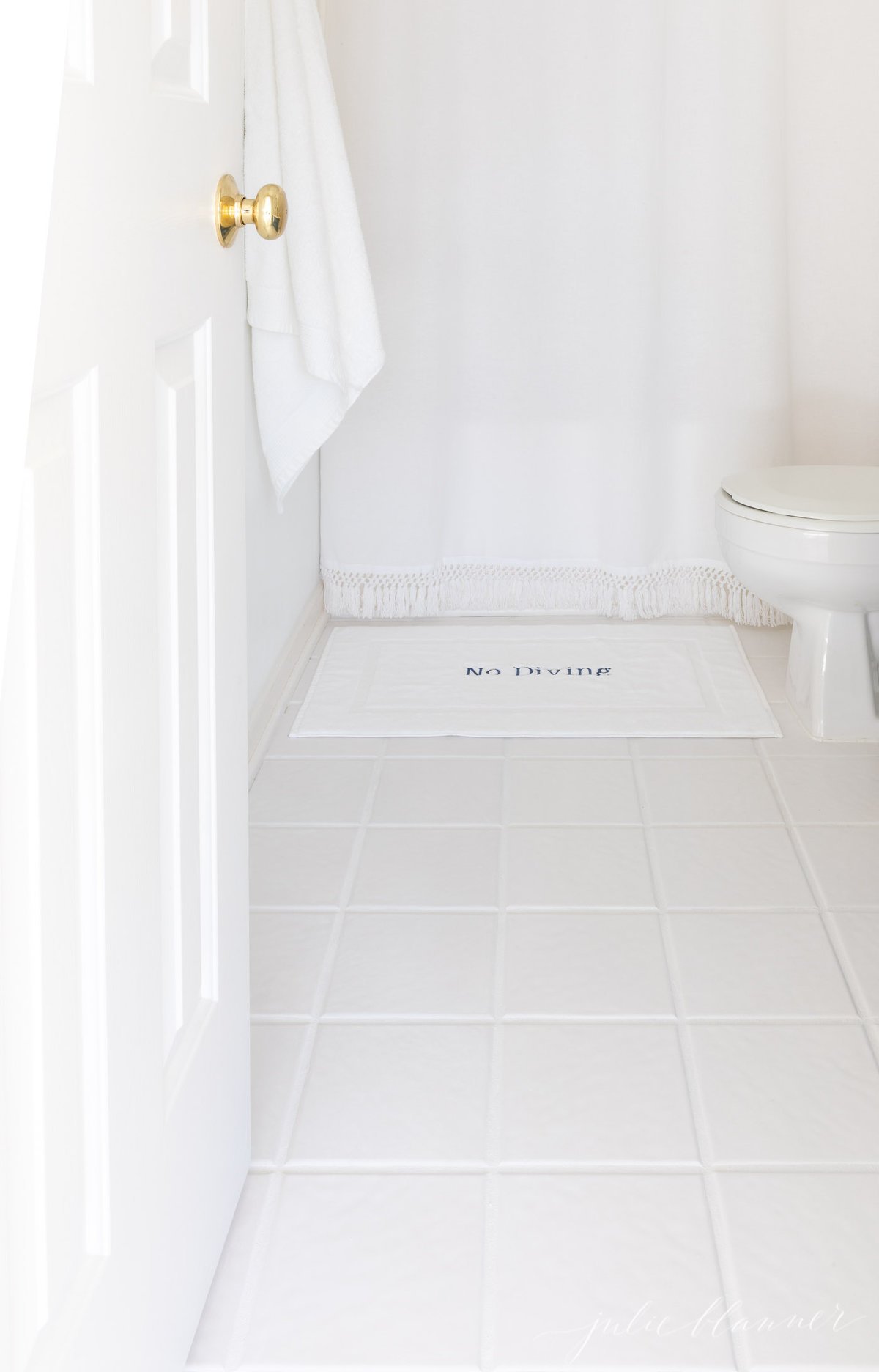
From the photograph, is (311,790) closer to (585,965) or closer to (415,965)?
(415,965)

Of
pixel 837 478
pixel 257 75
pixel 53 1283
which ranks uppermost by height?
pixel 257 75

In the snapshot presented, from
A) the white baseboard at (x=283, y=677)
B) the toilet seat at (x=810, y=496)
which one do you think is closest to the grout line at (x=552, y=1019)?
the white baseboard at (x=283, y=677)

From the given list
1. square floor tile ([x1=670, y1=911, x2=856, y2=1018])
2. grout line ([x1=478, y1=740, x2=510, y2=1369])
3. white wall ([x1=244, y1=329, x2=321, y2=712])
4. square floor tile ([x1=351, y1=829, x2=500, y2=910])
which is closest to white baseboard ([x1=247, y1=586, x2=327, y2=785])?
white wall ([x1=244, y1=329, x2=321, y2=712])

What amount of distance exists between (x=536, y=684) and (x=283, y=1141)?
4.93 ft

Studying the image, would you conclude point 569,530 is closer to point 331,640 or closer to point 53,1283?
point 331,640

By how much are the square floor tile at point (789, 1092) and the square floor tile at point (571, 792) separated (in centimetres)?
61

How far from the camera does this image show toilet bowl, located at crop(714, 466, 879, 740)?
2350mm

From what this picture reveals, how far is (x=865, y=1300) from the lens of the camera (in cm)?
119

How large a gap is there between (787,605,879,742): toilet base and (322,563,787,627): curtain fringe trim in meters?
0.66

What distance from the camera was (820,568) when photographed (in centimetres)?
237

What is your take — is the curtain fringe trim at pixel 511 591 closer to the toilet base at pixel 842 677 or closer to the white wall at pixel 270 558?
the white wall at pixel 270 558

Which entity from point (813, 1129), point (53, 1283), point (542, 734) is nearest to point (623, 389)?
point (542, 734)

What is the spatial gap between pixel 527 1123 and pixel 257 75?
1.68m
